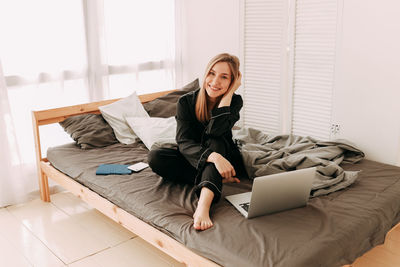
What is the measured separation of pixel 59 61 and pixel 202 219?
195 centimetres

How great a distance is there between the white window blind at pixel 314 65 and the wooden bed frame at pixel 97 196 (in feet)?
3.89

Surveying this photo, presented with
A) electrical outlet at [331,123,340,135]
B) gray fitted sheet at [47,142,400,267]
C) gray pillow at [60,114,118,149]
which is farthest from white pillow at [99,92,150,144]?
electrical outlet at [331,123,340,135]

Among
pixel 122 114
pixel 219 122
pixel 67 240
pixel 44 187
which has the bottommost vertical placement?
pixel 67 240

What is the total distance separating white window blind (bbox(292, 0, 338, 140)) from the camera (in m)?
3.08

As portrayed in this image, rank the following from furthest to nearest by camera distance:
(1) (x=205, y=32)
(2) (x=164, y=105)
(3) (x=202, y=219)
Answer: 1. (1) (x=205, y=32)
2. (2) (x=164, y=105)
3. (3) (x=202, y=219)

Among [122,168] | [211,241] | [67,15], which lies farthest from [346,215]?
[67,15]

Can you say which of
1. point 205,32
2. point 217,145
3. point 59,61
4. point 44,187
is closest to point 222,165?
point 217,145

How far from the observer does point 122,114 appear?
3.18m

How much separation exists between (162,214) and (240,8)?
86.5 inches

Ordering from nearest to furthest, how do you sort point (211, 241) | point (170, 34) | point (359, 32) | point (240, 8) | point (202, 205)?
point (211, 241) → point (202, 205) → point (359, 32) → point (240, 8) → point (170, 34)

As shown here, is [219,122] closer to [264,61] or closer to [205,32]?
[264,61]

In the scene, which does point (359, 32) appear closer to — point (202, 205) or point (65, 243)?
point (202, 205)

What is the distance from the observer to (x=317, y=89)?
10.5 feet

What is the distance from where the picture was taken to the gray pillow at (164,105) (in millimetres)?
3355
